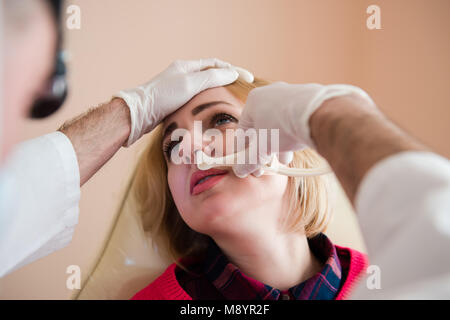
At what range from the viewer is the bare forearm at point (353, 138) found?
0.45m

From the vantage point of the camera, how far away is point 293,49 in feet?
5.67

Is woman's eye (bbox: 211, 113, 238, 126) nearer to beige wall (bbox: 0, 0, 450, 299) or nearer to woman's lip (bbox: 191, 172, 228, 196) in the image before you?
A: woman's lip (bbox: 191, 172, 228, 196)

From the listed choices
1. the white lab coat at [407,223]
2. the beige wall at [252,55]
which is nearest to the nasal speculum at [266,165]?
the white lab coat at [407,223]

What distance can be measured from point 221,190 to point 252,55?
36.2 inches

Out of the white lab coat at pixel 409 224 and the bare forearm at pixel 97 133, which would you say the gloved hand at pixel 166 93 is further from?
the white lab coat at pixel 409 224

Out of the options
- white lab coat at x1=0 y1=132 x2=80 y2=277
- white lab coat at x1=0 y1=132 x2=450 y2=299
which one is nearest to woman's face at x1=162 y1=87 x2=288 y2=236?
white lab coat at x1=0 y1=132 x2=80 y2=277

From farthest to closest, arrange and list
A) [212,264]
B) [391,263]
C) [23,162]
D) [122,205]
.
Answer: [122,205]
[212,264]
[23,162]
[391,263]

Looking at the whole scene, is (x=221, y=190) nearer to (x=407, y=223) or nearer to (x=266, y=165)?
(x=266, y=165)

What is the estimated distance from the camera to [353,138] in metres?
0.49

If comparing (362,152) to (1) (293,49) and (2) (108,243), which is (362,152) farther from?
(1) (293,49)

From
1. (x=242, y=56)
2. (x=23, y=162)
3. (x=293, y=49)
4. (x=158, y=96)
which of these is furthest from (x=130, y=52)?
(x=23, y=162)

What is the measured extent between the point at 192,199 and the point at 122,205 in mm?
511

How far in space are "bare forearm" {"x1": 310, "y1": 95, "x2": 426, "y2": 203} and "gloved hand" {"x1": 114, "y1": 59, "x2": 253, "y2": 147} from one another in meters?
0.53
